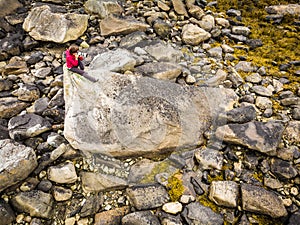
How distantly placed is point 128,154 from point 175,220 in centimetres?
146

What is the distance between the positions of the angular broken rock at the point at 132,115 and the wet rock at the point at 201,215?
47.3 inches

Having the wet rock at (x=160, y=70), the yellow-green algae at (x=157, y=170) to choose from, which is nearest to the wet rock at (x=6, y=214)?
the yellow-green algae at (x=157, y=170)

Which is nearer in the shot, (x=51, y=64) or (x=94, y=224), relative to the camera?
(x=94, y=224)

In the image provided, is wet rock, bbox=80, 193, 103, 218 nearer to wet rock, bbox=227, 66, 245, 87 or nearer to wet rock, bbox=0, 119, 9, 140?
wet rock, bbox=0, 119, 9, 140

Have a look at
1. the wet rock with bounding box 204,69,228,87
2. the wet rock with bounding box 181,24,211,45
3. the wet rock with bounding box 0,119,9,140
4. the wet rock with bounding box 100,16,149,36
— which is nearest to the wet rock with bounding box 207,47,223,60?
the wet rock with bounding box 181,24,211,45

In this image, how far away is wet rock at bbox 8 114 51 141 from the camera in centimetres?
531

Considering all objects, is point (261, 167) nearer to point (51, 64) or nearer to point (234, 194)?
point (234, 194)

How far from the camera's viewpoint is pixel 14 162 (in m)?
4.57

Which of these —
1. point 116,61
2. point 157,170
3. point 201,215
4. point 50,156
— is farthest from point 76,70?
point 201,215

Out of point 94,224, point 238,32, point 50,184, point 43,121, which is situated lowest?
point 94,224

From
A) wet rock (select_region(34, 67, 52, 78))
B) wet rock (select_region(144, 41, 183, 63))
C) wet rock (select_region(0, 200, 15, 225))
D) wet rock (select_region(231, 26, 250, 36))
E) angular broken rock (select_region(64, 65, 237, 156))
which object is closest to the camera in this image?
wet rock (select_region(0, 200, 15, 225))

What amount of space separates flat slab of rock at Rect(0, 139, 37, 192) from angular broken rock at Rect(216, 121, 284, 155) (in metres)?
3.58

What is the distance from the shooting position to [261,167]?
5102 mm

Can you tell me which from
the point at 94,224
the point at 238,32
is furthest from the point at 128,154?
the point at 238,32
